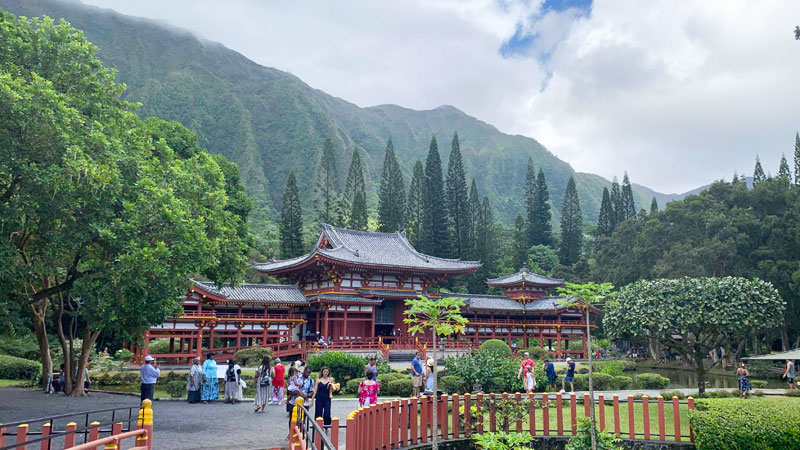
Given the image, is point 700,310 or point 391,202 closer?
point 700,310

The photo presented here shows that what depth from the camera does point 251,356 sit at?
30.0 meters

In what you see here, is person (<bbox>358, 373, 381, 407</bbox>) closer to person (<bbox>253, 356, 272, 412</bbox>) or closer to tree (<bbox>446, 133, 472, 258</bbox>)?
person (<bbox>253, 356, 272, 412</bbox>)

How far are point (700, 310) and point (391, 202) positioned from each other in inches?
1861

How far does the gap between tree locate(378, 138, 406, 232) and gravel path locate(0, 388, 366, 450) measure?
143 ft

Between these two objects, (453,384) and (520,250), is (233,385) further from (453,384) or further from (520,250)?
(520,250)

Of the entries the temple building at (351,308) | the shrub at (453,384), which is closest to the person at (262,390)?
the shrub at (453,384)

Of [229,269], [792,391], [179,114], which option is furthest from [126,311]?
[179,114]

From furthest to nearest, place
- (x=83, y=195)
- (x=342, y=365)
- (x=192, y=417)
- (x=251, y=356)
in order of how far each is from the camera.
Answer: (x=251, y=356)
(x=342, y=365)
(x=192, y=417)
(x=83, y=195)

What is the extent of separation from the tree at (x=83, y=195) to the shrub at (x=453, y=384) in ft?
32.5

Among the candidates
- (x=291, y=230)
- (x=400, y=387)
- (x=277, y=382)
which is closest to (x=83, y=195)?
(x=277, y=382)

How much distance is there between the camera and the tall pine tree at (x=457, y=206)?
214ft

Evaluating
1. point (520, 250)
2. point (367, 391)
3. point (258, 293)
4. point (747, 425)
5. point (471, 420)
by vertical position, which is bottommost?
point (471, 420)

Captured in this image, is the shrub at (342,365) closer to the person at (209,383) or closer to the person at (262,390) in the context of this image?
the person at (209,383)

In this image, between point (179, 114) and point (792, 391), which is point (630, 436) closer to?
point (792, 391)
